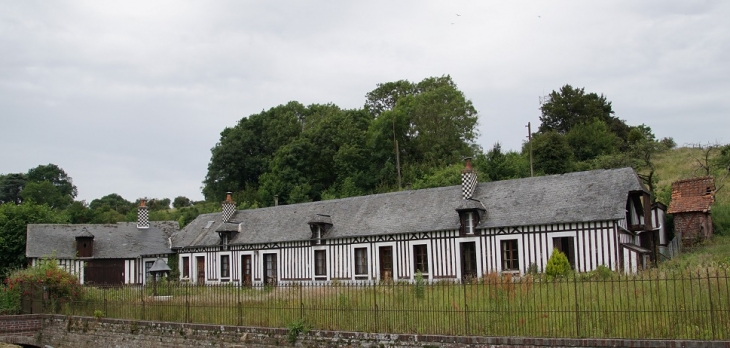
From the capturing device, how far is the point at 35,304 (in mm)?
21922

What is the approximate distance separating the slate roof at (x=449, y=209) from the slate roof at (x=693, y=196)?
5260 millimetres

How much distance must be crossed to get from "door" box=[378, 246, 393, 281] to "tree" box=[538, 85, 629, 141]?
1060 inches

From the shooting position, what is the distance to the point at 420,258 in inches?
961

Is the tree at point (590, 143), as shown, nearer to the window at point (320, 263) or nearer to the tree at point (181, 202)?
the window at point (320, 263)

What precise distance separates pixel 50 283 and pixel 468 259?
13.8 meters

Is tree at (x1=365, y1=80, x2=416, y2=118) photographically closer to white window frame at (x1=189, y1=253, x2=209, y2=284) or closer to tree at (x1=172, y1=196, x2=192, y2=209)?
white window frame at (x1=189, y1=253, x2=209, y2=284)

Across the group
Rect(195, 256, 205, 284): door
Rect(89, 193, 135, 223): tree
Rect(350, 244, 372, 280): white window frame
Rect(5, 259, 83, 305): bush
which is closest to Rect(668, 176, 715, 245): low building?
Rect(350, 244, 372, 280): white window frame

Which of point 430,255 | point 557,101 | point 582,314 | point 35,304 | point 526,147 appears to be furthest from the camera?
point 557,101

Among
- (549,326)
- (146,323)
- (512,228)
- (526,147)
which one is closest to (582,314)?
(549,326)

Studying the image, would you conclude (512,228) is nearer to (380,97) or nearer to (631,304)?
(631,304)

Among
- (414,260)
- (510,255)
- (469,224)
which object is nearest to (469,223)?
(469,224)

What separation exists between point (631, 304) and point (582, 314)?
3.06 feet

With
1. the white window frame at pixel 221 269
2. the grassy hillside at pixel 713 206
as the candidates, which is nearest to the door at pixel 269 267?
the white window frame at pixel 221 269

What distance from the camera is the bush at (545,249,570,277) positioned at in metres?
19.8
